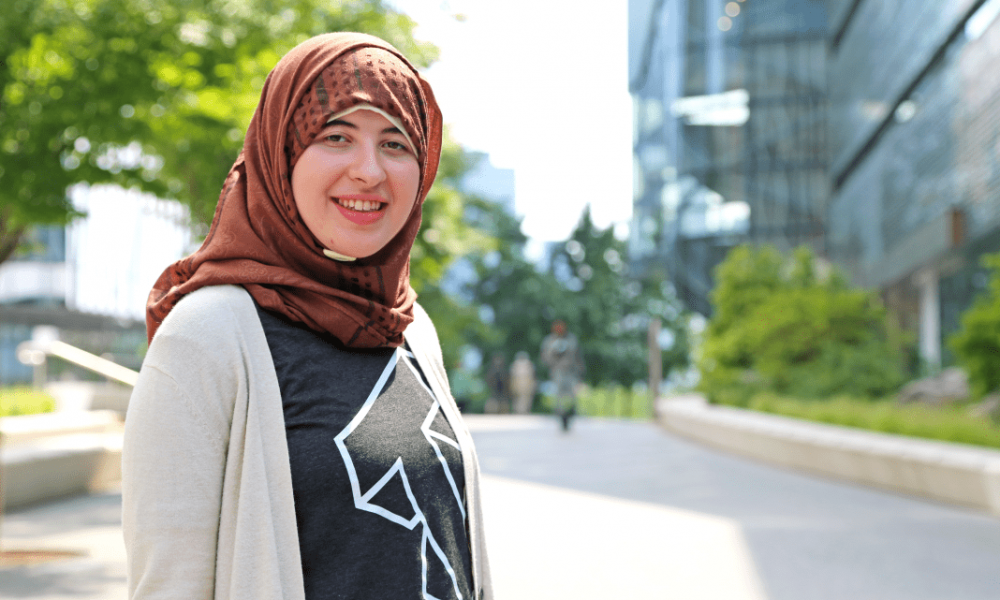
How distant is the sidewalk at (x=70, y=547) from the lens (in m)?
5.26

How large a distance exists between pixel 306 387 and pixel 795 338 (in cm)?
1593

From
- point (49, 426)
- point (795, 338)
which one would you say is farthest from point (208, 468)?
point (795, 338)

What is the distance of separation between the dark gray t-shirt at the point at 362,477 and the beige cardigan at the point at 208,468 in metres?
0.05

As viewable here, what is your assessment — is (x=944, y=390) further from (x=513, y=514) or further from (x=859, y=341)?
(x=513, y=514)

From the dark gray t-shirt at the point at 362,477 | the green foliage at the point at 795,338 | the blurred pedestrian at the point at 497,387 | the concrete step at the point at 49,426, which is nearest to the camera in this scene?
the dark gray t-shirt at the point at 362,477

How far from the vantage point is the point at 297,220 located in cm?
168

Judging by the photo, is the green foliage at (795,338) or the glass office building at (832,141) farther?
the glass office building at (832,141)

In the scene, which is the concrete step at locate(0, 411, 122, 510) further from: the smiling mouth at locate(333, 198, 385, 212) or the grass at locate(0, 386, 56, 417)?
the smiling mouth at locate(333, 198, 385, 212)

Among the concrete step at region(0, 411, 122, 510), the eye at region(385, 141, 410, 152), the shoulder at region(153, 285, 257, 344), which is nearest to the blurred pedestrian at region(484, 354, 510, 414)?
the concrete step at region(0, 411, 122, 510)

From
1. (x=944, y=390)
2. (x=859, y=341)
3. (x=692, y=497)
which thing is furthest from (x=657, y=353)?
(x=692, y=497)

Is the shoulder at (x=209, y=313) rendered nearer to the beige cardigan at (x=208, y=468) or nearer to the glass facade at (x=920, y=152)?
the beige cardigan at (x=208, y=468)

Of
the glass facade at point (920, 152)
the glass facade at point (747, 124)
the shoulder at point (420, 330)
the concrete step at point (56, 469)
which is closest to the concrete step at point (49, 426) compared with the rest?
the concrete step at point (56, 469)

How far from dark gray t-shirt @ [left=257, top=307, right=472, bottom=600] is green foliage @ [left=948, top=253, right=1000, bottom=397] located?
1048 cm

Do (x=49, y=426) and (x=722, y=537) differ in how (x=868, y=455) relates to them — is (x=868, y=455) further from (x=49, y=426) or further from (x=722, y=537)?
(x=49, y=426)
